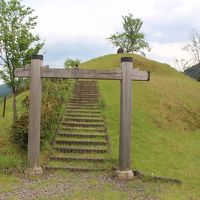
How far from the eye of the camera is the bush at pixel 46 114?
1099 centimetres

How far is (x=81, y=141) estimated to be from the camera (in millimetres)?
11906

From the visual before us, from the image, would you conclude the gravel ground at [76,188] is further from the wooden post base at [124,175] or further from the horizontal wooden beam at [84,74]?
the horizontal wooden beam at [84,74]

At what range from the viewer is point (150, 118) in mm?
16938

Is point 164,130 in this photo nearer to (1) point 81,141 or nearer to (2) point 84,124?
(2) point 84,124

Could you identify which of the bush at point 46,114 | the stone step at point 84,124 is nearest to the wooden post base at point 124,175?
the bush at point 46,114

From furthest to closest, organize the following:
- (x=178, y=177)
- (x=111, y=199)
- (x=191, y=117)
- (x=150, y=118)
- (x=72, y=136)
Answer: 1. (x=191, y=117)
2. (x=150, y=118)
3. (x=72, y=136)
4. (x=178, y=177)
5. (x=111, y=199)

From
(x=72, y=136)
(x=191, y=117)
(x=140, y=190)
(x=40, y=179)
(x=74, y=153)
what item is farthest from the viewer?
(x=191, y=117)

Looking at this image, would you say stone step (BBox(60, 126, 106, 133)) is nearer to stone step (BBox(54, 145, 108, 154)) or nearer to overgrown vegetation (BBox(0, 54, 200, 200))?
overgrown vegetation (BBox(0, 54, 200, 200))

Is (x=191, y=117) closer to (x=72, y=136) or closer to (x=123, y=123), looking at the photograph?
(x=72, y=136)

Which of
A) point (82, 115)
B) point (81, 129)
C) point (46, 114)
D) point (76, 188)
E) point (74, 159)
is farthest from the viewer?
point (82, 115)

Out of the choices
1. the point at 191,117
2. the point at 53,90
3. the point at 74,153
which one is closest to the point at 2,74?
the point at 53,90

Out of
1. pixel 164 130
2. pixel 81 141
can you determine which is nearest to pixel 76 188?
pixel 81 141

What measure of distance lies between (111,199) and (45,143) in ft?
15.4

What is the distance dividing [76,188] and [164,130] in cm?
844
